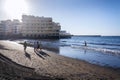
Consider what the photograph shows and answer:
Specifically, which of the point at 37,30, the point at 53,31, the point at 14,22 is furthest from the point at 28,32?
the point at 14,22

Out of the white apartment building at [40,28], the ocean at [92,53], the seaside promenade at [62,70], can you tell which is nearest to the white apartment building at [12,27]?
the white apartment building at [40,28]

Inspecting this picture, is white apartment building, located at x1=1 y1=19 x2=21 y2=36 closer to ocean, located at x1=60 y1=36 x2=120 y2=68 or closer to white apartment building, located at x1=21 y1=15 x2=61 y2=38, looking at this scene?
white apartment building, located at x1=21 y1=15 x2=61 y2=38

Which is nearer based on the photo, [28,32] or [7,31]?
[28,32]

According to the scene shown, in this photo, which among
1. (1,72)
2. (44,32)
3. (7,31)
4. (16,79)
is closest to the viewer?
(16,79)

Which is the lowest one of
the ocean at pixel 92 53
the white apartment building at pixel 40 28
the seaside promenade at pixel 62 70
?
the ocean at pixel 92 53

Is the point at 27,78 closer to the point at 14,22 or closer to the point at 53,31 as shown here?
the point at 53,31

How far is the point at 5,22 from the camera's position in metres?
133

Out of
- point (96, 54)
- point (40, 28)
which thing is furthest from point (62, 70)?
point (40, 28)

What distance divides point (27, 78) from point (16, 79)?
65cm

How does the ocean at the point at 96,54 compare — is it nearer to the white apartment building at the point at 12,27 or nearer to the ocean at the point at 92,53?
the ocean at the point at 92,53

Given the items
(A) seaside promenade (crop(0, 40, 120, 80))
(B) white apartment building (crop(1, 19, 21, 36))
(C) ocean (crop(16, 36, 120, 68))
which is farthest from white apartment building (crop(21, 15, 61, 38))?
(A) seaside promenade (crop(0, 40, 120, 80))

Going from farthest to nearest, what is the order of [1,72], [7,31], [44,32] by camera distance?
[7,31] < [44,32] < [1,72]

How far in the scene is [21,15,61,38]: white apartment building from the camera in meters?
108

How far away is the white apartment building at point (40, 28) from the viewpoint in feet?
354
